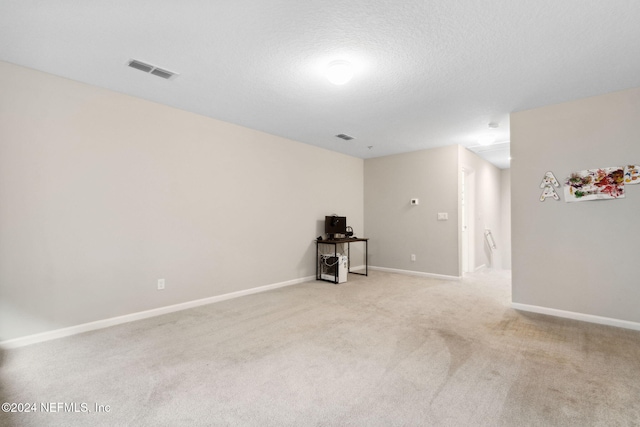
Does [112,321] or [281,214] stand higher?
[281,214]

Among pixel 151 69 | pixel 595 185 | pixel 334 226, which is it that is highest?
pixel 151 69

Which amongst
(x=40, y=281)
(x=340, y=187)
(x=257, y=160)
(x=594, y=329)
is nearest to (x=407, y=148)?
(x=340, y=187)

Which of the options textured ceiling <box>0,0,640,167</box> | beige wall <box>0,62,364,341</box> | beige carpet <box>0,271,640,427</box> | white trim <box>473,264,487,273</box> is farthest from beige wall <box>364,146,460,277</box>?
beige wall <box>0,62,364,341</box>

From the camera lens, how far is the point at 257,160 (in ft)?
14.7

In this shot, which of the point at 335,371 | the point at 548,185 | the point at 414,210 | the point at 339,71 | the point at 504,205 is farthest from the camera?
the point at 504,205

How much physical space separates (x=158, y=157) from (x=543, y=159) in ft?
14.8

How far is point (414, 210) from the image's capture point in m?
5.75

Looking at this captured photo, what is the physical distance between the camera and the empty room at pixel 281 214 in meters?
1.88

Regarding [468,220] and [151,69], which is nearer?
[151,69]

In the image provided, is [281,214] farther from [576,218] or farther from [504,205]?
[504,205]

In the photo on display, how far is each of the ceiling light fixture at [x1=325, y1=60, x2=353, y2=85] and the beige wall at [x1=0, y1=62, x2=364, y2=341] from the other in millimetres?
2070

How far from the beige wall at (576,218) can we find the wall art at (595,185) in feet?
0.20

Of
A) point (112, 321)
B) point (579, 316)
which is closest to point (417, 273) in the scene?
point (579, 316)

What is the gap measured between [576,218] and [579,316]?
1076 mm
